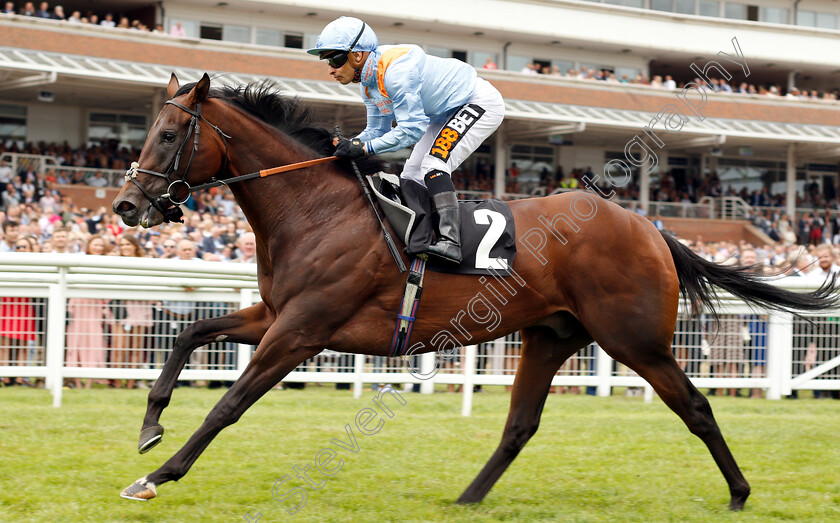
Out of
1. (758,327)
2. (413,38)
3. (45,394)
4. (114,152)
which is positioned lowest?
(45,394)

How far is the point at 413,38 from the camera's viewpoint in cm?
2598

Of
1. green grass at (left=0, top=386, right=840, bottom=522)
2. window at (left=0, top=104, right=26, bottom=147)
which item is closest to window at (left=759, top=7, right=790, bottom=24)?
window at (left=0, top=104, right=26, bottom=147)

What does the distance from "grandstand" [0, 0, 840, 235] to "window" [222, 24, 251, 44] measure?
0.18ft

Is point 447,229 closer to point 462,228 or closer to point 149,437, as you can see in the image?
point 462,228

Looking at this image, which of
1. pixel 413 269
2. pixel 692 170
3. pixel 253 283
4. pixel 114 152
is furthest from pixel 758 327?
pixel 692 170

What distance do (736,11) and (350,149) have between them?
31.2m

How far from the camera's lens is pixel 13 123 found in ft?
A: 66.9

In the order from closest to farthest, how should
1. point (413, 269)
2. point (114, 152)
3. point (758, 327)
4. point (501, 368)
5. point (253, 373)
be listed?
1. point (253, 373)
2. point (413, 269)
3. point (501, 368)
4. point (758, 327)
5. point (114, 152)

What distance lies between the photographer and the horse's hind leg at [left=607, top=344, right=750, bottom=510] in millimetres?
4312

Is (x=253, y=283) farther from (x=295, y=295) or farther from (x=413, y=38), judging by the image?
(x=413, y=38)

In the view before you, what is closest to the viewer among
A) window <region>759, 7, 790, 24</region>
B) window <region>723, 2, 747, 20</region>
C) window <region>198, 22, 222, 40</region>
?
window <region>198, 22, 222, 40</region>

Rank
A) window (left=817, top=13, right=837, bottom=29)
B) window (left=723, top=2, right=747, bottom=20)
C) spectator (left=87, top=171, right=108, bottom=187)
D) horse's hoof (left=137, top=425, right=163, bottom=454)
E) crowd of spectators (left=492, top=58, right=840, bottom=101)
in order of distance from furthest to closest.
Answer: window (left=817, top=13, right=837, bottom=29) < window (left=723, top=2, right=747, bottom=20) < crowd of spectators (left=492, top=58, right=840, bottom=101) < spectator (left=87, top=171, right=108, bottom=187) < horse's hoof (left=137, top=425, right=163, bottom=454)

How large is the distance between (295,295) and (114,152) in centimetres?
1750

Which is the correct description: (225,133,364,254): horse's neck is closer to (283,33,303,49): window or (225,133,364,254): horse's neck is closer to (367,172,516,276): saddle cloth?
(367,172,516,276): saddle cloth
